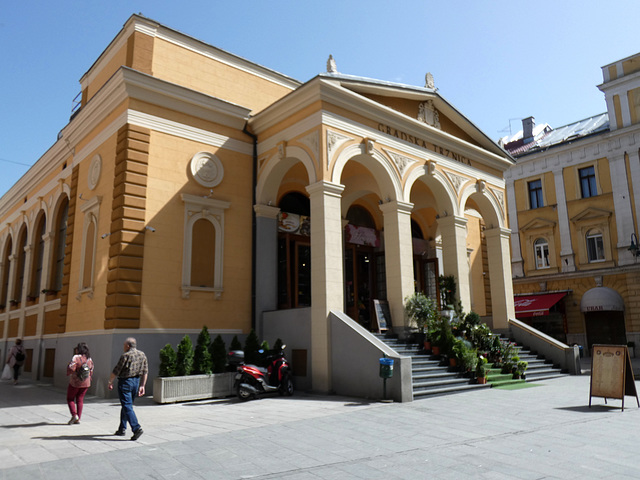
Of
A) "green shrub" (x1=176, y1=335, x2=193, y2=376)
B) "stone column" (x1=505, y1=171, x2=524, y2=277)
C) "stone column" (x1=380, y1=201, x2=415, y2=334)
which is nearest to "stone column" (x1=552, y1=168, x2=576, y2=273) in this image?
"stone column" (x1=505, y1=171, x2=524, y2=277)

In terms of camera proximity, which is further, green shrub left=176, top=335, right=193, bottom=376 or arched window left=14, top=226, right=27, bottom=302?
arched window left=14, top=226, right=27, bottom=302

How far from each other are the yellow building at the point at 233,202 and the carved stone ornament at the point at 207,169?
1.8 inches

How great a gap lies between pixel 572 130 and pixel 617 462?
32.1m

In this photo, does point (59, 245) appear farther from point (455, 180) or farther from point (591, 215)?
point (591, 215)

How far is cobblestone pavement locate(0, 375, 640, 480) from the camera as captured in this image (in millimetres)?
5398

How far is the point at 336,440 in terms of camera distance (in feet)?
22.6

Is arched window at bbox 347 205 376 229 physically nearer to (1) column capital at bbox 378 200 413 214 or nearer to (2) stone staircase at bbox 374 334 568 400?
(1) column capital at bbox 378 200 413 214

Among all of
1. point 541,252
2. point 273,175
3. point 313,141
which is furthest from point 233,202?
point 541,252

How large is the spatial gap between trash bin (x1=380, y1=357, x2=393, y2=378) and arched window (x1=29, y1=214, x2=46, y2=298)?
604 inches

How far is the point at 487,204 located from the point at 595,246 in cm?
1282

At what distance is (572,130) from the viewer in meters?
33.1

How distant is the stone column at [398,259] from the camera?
14211 mm

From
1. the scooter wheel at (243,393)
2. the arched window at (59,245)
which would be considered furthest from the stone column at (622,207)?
the arched window at (59,245)

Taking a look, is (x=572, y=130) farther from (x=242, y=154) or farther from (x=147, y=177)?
(x=147, y=177)
